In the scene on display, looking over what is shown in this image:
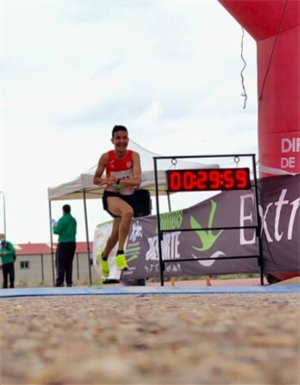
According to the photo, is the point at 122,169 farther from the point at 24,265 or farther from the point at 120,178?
the point at 24,265

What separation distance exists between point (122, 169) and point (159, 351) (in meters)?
4.88

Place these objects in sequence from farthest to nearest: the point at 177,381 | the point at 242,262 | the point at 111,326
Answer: the point at 242,262
the point at 111,326
the point at 177,381

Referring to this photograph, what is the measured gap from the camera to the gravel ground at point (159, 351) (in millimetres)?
774

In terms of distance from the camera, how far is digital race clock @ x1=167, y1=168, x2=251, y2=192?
6457 millimetres

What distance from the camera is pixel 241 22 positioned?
8070 millimetres

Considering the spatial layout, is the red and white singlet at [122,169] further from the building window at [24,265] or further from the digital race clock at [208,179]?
the building window at [24,265]

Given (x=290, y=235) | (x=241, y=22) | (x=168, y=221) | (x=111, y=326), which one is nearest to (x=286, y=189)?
(x=290, y=235)

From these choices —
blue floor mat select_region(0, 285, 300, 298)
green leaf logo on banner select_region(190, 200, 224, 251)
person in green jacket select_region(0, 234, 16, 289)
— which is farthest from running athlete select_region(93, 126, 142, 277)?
person in green jacket select_region(0, 234, 16, 289)

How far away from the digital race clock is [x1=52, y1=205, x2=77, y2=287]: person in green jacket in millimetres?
3846

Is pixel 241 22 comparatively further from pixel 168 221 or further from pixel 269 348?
pixel 269 348

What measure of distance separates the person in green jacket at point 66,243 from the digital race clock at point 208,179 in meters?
3.85

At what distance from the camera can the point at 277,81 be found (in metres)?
7.58

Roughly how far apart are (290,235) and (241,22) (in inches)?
114

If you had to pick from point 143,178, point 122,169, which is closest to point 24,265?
point 143,178
